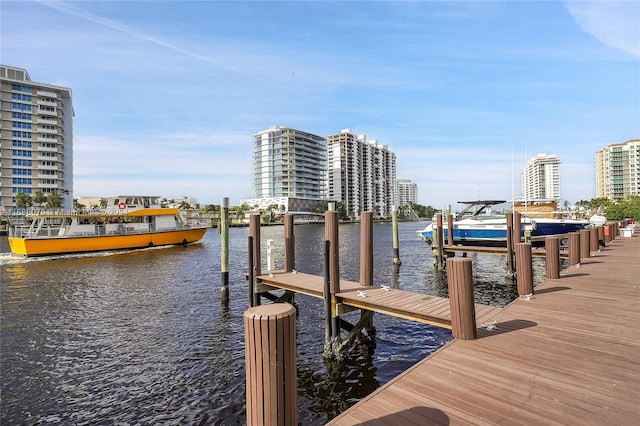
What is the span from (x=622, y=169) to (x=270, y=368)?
180 metres

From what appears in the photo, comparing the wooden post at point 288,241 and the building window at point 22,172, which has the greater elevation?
the building window at point 22,172

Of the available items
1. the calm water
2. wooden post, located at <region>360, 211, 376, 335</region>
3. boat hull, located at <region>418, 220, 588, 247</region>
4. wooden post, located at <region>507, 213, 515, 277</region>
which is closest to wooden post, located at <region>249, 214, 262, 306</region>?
the calm water

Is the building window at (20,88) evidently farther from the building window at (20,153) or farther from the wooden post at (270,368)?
the wooden post at (270,368)

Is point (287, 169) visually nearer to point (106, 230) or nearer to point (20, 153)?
point (20, 153)

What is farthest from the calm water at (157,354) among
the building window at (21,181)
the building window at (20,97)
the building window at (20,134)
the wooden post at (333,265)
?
the building window at (20,97)

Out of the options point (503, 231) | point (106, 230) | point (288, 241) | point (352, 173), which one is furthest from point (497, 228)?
point (352, 173)

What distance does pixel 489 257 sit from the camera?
107 feet

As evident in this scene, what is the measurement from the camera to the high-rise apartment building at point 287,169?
143875 mm

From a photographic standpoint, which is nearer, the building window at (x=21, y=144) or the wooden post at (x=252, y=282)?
the wooden post at (x=252, y=282)

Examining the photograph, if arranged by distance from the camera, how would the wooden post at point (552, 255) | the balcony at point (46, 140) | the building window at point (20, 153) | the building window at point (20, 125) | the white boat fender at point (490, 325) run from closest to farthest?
the white boat fender at point (490, 325) < the wooden post at point (552, 255) < the building window at point (20, 153) < the building window at point (20, 125) < the balcony at point (46, 140)

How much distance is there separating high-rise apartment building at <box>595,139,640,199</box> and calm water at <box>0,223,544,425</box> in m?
157

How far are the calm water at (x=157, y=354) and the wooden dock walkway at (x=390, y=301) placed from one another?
68.3 inches

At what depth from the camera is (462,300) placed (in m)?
6.52

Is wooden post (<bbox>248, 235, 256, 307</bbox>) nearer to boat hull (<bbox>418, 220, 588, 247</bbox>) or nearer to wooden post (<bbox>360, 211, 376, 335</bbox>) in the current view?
wooden post (<bbox>360, 211, 376, 335</bbox>)
